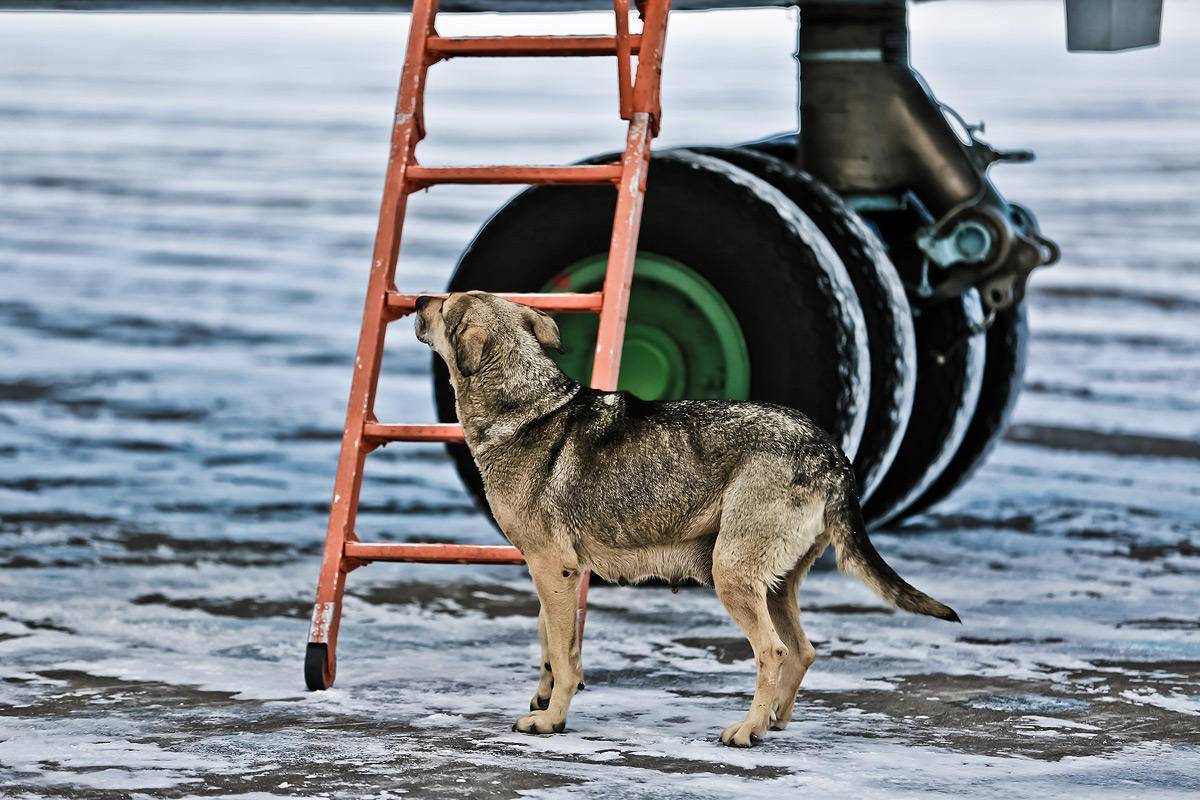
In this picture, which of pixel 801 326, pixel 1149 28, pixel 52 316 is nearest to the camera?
pixel 801 326

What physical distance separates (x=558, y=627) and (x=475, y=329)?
767mm

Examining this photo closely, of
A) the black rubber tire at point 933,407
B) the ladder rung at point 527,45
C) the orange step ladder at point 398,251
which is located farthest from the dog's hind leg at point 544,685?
the black rubber tire at point 933,407

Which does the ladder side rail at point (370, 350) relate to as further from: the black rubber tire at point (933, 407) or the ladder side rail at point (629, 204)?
the black rubber tire at point (933, 407)

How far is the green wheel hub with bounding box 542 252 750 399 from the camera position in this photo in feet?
18.5

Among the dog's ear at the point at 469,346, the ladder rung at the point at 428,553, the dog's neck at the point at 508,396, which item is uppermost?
the dog's ear at the point at 469,346

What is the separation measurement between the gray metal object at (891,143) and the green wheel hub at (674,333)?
100cm

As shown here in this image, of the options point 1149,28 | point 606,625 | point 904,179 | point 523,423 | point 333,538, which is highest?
point 1149,28

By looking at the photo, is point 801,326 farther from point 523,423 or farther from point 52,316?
point 52,316

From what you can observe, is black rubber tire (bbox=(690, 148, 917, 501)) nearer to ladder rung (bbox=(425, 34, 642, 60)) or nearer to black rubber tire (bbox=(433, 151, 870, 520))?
black rubber tire (bbox=(433, 151, 870, 520))

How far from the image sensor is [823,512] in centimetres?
385

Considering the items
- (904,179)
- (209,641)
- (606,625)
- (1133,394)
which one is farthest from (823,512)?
(1133,394)

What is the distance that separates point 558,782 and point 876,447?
261 centimetres

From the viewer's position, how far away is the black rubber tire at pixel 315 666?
434 cm

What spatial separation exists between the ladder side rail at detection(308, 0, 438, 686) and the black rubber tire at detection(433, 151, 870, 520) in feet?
3.00
